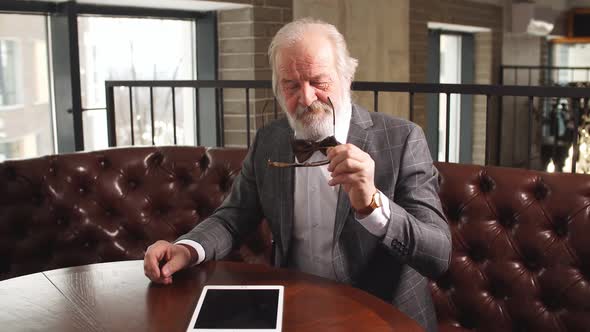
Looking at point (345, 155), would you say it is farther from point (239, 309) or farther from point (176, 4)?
point (176, 4)

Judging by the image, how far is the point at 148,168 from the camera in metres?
2.51

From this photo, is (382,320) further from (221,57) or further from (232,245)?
(221,57)

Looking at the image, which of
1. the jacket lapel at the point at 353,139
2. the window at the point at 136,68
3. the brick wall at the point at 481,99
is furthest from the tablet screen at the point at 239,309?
the brick wall at the point at 481,99

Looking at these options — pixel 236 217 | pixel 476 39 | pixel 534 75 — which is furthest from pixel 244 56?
pixel 534 75

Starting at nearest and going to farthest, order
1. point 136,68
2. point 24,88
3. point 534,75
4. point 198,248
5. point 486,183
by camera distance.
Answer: point 198,248
point 486,183
point 24,88
point 136,68
point 534,75

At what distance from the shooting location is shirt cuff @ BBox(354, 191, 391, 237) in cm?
139

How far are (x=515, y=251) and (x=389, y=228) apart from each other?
64 centimetres

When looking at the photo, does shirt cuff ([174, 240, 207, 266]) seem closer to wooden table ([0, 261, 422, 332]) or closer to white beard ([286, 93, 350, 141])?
wooden table ([0, 261, 422, 332])

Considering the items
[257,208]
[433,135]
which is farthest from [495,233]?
[433,135]

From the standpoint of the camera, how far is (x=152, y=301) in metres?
1.34

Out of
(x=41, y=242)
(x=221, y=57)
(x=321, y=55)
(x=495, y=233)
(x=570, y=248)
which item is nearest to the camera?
(x=321, y=55)

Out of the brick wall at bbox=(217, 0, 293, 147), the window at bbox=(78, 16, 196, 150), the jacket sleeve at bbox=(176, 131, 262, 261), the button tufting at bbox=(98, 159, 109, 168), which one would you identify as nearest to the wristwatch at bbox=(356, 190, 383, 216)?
the jacket sleeve at bbox=(176, 131, 262, 261)

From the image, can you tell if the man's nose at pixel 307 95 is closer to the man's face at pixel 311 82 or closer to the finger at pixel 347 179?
the man's face at pixel 311 82

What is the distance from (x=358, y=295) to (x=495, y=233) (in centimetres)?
73
